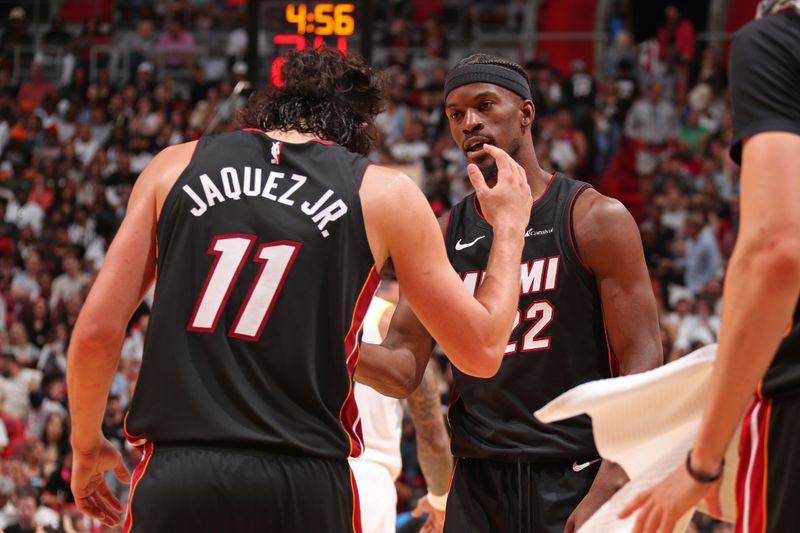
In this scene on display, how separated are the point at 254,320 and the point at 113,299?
393 mm

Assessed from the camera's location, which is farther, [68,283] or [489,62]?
[68,283]

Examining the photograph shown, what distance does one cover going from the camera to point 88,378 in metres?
3.24

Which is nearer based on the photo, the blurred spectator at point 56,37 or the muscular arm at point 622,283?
the muscular arm at point 622,283

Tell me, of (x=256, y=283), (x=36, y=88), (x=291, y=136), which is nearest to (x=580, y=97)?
(x=36, y=88)

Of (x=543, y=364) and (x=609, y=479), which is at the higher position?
(x=543, y=364)

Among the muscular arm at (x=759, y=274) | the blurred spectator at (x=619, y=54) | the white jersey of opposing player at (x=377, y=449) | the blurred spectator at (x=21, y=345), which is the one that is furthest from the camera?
the blurred spectator at (x=619, y=54)

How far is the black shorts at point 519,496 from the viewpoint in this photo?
4.18m

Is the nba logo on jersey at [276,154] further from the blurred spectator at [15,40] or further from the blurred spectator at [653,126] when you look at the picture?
the blurred spectator at [15,40]

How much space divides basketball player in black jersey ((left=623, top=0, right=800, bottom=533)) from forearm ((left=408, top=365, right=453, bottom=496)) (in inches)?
115

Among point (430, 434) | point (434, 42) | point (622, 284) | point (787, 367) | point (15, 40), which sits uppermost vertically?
point (787, 367)

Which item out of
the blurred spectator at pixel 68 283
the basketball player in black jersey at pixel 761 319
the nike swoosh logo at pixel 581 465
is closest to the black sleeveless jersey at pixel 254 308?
the basketball player in black jersey at pixel 761 319

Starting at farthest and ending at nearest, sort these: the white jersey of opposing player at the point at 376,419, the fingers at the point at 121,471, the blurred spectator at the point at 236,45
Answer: the blurred spectator at the point at 236,45 < the white jersey of opposing player at the point at 376,419 < the fingers at the point at 121,471

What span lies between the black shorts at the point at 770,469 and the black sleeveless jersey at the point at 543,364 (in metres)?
1.47

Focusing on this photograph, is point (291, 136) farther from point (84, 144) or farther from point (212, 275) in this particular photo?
point (84, 144)
